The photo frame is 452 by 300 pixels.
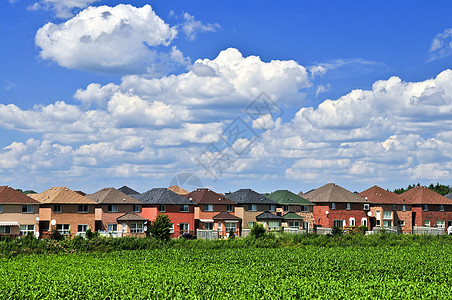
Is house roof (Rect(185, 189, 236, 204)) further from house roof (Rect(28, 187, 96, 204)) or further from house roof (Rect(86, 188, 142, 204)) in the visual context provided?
house roof (Rect(28, 187, 96, 204))

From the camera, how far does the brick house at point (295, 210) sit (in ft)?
246

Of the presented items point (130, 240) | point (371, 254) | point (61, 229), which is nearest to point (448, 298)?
point (371, 254)

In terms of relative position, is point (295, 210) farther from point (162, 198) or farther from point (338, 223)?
point (162, 198)

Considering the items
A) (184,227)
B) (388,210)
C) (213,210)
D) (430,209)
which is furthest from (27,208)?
(430,209)

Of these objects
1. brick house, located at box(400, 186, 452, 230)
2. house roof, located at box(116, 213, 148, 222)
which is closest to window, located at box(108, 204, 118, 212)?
house roof, located at box(116, 213, 148, 222)

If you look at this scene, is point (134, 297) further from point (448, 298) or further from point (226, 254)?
point (226, 254)

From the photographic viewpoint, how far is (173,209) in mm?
69875

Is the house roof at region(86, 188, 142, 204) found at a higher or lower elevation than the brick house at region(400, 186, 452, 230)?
higher

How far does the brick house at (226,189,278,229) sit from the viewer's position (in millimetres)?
73625

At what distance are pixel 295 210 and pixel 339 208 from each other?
7089mm

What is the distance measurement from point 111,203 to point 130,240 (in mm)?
21570

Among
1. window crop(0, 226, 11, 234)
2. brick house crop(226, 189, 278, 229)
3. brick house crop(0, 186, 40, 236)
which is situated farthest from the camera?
brick house crop(226, 189, 278, 229)

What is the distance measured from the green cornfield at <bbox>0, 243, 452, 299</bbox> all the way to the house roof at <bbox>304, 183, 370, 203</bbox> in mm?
34552

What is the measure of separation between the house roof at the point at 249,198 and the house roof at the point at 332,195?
8.61m
